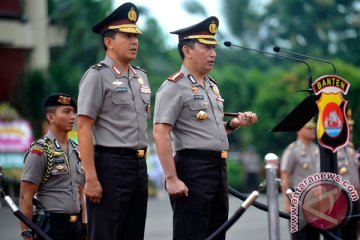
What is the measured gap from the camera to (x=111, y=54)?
6992 millimetres

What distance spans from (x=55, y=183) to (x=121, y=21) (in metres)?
1.44

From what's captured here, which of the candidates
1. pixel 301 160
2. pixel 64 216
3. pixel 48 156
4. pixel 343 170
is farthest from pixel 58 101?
pixel 301 160

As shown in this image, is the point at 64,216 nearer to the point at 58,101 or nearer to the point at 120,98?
the point at 58,101

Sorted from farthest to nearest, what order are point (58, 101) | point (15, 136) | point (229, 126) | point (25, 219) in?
point (15, 136) → point (58, 101) → point (229, 126) → point (25, 219)

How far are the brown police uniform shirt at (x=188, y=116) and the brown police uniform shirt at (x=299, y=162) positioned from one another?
4.59 m

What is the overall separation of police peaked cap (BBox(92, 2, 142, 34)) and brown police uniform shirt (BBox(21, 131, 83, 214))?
1.16m

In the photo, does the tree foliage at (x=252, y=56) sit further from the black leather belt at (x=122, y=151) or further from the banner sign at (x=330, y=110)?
the black leather belt at (x=122, y=151)

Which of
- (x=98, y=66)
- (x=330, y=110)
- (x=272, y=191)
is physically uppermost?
(x=98, y=66)

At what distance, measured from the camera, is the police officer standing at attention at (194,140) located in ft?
23.2

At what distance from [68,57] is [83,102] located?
40759 mm

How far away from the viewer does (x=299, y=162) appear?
11.7 m

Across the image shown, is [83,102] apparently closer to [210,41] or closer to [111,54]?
[111,54]

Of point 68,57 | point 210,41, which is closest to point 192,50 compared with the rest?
point 210,41

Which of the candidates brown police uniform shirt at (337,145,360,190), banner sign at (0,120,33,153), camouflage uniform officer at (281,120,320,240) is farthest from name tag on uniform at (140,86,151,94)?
banner sign at (0,120,33,153)
